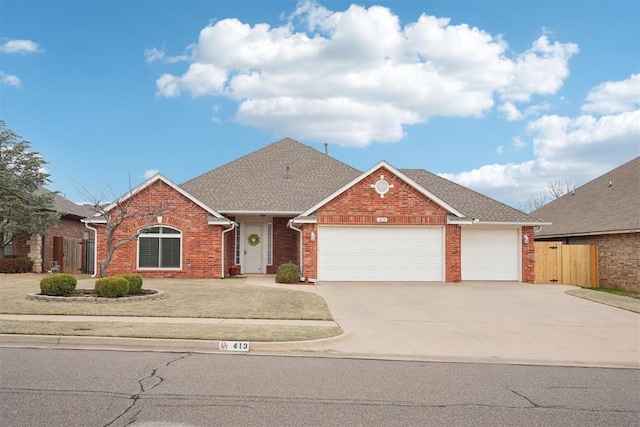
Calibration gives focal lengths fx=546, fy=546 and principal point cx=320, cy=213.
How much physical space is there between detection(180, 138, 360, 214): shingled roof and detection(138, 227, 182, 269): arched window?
2.36 meters

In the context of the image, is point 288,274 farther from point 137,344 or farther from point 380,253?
point 137,344

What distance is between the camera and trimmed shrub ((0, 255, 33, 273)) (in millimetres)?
24016

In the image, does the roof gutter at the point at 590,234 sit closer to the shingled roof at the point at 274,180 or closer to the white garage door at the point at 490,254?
the white garage door at the point at 490,254

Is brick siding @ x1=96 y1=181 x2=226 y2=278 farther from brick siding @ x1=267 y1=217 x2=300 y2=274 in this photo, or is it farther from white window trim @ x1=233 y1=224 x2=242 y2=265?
brick siding @ x1=267 y1=217 x2=300 y2=274

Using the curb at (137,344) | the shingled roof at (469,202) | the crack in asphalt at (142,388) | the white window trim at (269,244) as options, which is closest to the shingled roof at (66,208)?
the white window trim at (269,244)

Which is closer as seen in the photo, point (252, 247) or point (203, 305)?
point (203, 305)

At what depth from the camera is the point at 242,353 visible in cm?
938

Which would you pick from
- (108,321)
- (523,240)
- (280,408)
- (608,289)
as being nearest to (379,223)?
(523,240)

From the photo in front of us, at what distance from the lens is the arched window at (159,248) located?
22.0 m

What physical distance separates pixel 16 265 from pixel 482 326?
2104 centimetres

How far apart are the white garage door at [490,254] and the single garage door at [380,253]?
1430 mm

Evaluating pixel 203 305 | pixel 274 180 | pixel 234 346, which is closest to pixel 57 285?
pixel 203 305

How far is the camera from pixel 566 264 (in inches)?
956

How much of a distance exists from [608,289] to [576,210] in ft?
22.3
